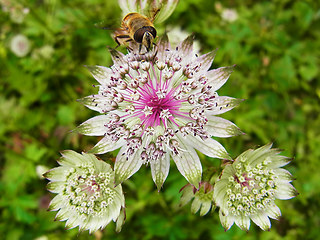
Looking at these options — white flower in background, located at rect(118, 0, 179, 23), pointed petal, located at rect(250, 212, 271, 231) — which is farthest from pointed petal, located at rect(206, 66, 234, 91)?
pointed petal, located at rect(250, 212, 271, 231)

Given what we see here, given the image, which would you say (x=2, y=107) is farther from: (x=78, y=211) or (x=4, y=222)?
(x=78, y=211)

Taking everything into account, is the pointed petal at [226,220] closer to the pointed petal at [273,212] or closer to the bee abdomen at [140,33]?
the pointed petal at [273,212]

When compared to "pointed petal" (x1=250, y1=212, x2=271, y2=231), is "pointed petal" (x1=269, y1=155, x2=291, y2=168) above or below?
above

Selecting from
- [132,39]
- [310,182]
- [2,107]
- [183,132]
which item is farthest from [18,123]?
[310,182]

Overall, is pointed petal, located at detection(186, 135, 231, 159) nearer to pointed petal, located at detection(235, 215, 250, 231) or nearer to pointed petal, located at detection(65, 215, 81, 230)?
pointed petal, located at detection(235, 215, 250, 231)

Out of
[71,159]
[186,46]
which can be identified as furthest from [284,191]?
[71,159]

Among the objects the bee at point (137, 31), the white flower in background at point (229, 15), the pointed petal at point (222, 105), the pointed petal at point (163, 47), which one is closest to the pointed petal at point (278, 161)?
the pointed petal at point (222, 105)
